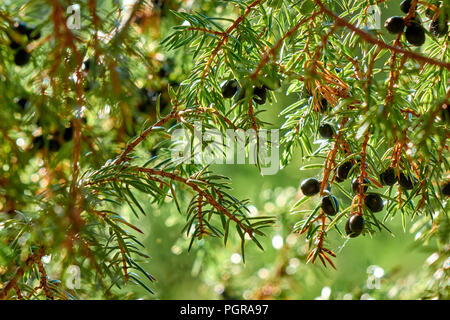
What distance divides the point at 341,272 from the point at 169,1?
1196 mm

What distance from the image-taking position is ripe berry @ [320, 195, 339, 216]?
1.80ft

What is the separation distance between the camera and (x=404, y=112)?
1.90 feet

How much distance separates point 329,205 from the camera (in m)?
0.55

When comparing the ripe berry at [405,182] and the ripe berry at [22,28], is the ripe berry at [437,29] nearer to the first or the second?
the ripe berry at [405,182]

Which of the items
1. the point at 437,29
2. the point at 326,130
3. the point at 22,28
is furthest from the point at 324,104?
the point at 22,28

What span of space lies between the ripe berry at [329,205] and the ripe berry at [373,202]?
4 cm

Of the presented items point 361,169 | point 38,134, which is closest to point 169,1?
point 38,134

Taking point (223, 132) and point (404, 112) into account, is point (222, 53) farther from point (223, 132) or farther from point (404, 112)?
point (404, 112)

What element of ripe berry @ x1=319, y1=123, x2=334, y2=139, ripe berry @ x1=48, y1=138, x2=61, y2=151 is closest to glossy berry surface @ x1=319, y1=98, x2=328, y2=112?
ripe berry @ x1=319, y1=123, x2=334, y2=139

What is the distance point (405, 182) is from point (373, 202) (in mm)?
38

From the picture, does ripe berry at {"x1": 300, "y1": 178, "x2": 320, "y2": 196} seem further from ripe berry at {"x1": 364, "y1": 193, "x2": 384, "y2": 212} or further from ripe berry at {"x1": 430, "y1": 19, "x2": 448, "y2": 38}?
ripe berry at {"x1": 430, "y1": 19, "x2": 448, "y2": 38}

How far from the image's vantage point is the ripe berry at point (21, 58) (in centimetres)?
78

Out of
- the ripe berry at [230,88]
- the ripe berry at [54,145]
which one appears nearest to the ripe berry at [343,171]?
the ripe berry at [230,88]
